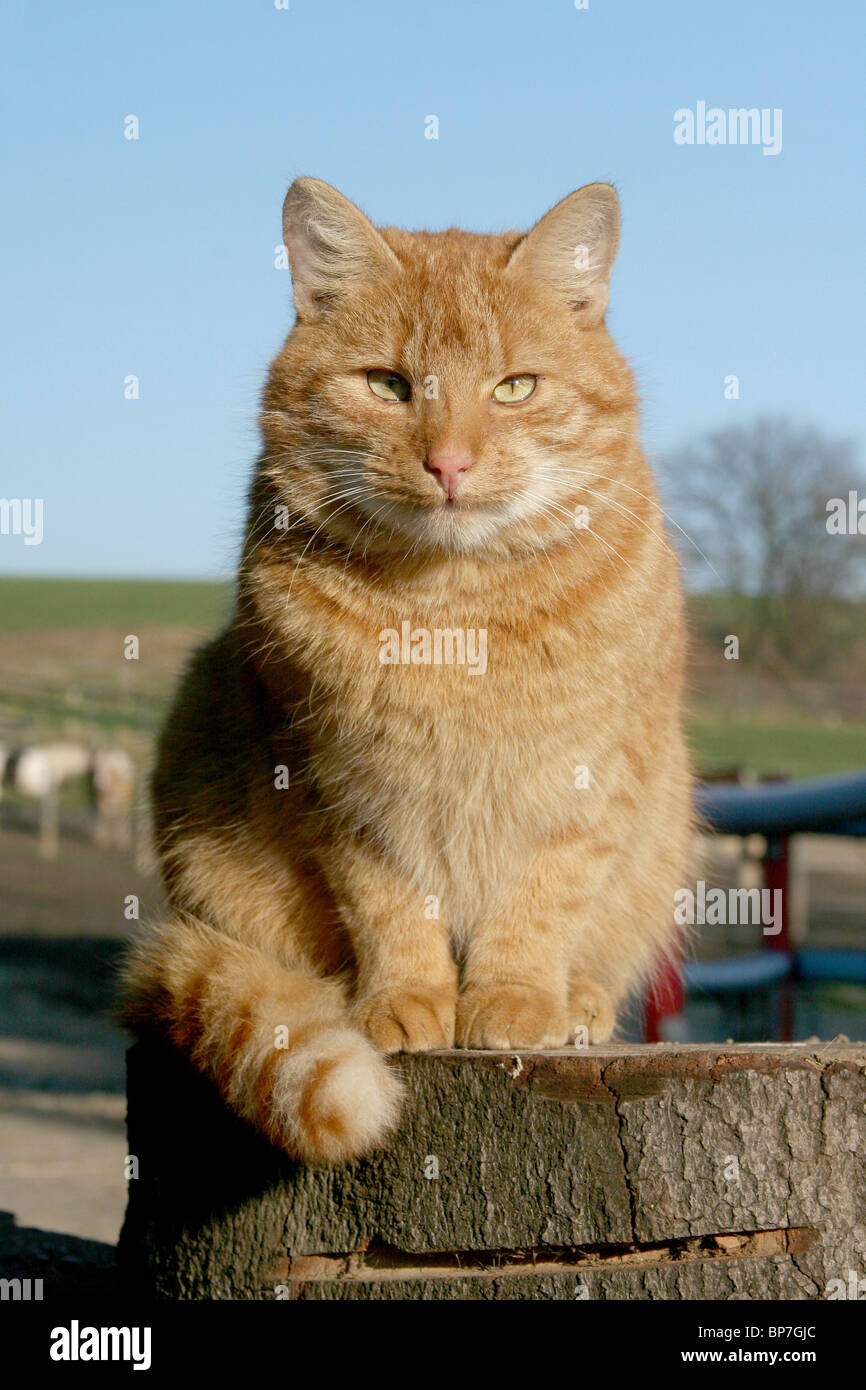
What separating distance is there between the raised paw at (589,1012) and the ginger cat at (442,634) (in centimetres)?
1

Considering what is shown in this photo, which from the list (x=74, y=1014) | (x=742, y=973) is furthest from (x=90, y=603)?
(x=742, y=973)

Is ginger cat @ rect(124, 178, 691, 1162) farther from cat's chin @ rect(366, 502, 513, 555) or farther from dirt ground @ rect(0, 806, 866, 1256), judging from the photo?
dirt ground @ rect(0, 806, 866, 1256)

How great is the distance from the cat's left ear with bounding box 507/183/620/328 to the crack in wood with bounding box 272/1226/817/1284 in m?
1.65

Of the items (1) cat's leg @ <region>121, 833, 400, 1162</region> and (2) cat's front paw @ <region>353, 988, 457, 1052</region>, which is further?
(2) cat's front paw @ <region>353, 988, 457, 1052</region>

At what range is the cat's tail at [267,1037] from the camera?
6.31ft

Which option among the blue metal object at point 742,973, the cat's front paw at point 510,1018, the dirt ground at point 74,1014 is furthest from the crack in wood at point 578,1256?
the blue metal object at point 742,973

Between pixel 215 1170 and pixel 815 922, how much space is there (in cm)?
990

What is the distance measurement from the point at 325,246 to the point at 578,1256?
1.85 m

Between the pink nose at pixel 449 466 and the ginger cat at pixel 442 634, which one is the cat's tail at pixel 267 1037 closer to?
the ginger cat at pixel 442 634

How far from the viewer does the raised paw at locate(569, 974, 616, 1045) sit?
2.39 meters

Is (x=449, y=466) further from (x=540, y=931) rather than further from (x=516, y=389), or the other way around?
(x=540, y=931)

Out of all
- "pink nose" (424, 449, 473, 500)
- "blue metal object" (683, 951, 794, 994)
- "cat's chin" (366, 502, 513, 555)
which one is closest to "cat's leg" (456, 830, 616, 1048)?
"cat's chin" (366, 502, 513, 555)
